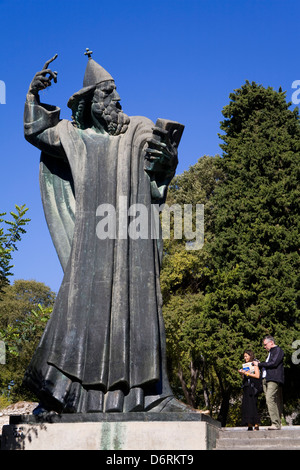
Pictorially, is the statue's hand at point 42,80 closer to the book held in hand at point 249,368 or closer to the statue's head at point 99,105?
the statue's head at point 99,105

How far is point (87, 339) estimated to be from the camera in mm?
6633

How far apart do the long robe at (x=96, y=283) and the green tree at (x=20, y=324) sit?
0.29 meters

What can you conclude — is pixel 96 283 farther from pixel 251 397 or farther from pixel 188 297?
pixel 188 297

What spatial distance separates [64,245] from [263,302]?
18.8 metres

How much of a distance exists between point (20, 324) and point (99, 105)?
9.38 feet

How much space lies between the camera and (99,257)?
7020mm

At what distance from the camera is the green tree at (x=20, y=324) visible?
6496 millimetres

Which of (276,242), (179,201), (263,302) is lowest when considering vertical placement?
(263,302)

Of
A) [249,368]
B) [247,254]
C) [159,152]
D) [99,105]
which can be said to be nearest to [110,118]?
[99,105]

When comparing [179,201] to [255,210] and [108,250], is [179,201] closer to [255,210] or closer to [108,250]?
[255,210]

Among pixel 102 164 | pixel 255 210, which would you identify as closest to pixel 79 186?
pixel 102 164

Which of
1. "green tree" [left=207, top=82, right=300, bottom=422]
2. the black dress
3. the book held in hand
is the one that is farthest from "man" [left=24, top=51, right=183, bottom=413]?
"green tree" [left=207, top=82, right=300, bottom=422]

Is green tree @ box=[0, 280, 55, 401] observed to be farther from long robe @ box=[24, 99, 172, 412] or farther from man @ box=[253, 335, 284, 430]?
man @ box=[253, 335, 284, 430]

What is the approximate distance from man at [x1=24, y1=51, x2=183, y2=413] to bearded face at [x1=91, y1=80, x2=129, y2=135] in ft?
0.04
